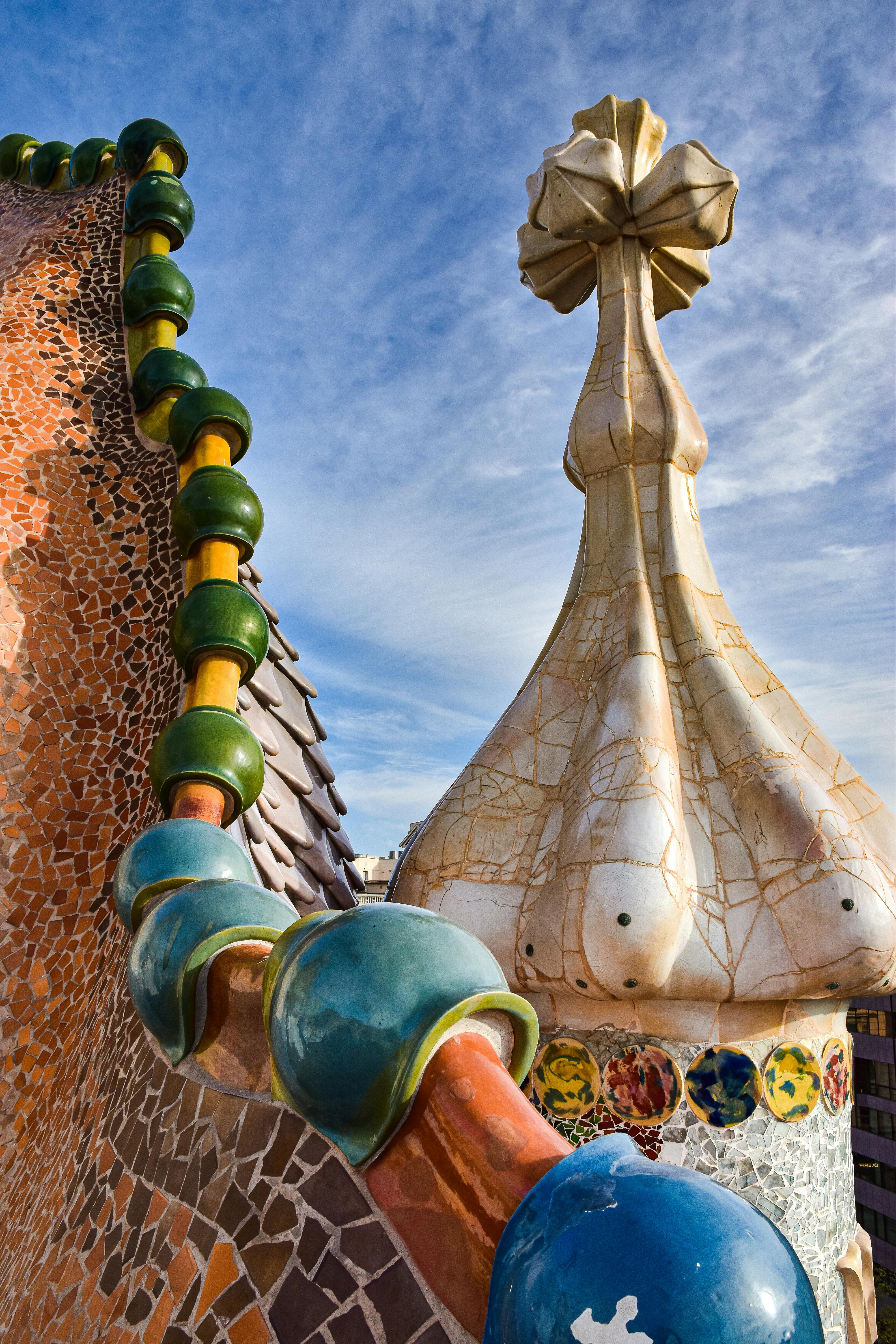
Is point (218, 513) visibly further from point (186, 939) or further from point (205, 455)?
point (186, 939)

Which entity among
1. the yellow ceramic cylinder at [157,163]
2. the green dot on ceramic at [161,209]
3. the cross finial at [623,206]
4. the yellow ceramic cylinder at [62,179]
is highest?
the cross finial at [623,206]

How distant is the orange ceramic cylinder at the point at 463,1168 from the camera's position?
32.3 inches

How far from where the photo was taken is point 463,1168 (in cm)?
85

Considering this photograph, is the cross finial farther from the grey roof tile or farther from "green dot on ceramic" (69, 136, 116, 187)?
the grey roof tile

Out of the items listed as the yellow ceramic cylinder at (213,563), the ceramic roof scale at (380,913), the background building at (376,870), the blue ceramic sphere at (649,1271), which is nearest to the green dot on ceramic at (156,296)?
the ceramic roof scale at (380,913)

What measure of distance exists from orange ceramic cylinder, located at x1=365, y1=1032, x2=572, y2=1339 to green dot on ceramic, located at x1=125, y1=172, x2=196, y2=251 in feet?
9.22

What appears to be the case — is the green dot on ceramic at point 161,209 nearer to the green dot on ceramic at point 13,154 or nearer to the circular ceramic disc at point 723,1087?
the green dot on ceramic at point 13,154

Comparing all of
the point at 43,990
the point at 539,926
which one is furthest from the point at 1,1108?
the point at 539,926

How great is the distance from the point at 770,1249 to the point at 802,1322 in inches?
2.0

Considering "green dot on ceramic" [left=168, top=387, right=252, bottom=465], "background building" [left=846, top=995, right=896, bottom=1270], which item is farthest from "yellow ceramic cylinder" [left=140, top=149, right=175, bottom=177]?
"background building" [left=846, top=995, right=896, bottom=1270]

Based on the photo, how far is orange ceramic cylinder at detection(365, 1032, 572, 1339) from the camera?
0.82 m

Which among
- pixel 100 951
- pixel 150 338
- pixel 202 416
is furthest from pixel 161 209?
pixel 100 951

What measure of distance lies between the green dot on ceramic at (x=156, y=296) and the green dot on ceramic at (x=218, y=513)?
0.78 meters

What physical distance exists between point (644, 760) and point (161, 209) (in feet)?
7.83
